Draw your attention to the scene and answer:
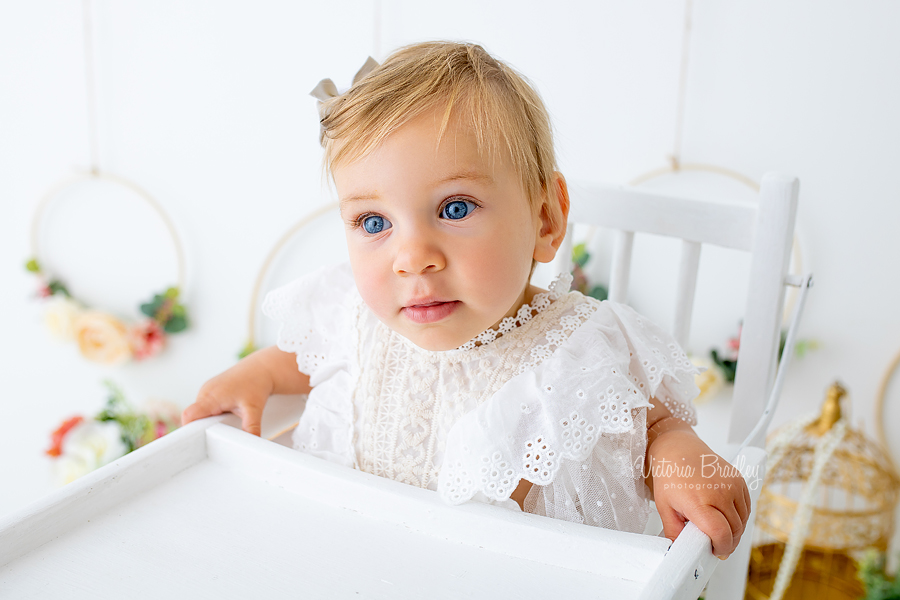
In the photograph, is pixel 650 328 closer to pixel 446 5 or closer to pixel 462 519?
pixel 462 519

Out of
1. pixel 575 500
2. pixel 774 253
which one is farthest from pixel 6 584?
pixel 774 253

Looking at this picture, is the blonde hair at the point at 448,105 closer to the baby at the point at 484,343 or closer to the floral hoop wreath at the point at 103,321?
the baby at the point at 484,343

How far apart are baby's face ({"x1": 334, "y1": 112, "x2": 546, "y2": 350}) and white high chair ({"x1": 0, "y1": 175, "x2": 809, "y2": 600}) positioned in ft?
0.50

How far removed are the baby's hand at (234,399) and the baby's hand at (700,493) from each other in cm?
41

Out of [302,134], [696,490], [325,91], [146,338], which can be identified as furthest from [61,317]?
[696,490]

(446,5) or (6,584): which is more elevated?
(446,5)

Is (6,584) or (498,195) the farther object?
(498,195)

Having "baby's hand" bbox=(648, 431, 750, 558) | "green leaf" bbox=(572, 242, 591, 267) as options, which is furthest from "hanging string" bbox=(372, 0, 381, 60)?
"baby's hand" bbox=(648, 431, 750, 558)

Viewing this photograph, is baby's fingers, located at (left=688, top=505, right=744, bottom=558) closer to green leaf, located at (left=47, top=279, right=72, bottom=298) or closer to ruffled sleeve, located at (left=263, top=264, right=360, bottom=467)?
ruffled sleeve, located at (left=263, top=264, right=360, bottom=467)

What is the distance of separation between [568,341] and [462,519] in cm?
22

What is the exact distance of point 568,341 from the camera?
715 millimetres

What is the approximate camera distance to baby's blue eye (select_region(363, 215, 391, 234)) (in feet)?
2.14

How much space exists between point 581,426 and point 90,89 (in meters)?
1.63

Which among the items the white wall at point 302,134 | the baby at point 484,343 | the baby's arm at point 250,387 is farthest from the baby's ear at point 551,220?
the white wall at point 302,134
